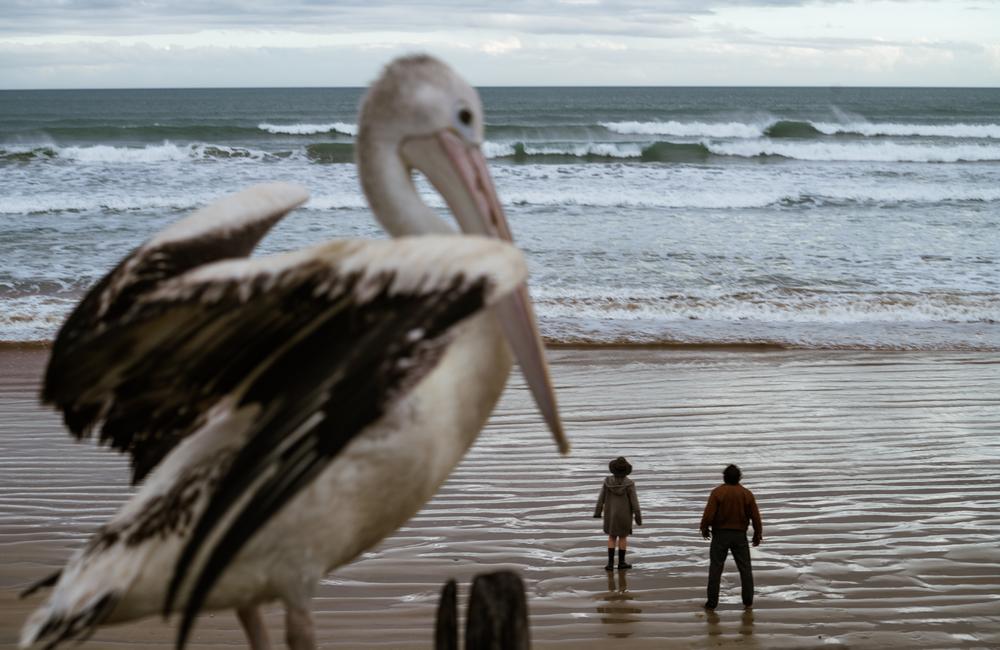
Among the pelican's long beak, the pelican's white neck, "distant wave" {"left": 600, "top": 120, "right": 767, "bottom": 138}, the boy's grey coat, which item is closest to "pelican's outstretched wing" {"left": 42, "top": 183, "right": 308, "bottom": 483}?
the pelican's white neck

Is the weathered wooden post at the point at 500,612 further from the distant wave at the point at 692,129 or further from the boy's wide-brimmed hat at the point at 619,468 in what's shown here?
the distant wave at the point at 692,129

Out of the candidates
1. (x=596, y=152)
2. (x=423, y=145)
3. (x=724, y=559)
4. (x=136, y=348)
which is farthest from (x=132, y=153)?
(x=136, y=348)

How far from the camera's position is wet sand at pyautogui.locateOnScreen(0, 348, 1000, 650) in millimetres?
5262

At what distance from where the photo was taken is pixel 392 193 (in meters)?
2.73

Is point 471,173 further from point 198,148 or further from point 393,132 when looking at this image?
point 198,148

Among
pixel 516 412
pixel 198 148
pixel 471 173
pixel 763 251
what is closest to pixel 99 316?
pixel 471 173

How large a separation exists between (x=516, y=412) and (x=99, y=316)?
6141 mm

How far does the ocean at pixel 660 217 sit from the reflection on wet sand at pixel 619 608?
214 inches

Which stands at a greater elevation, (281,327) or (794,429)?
(281,327)

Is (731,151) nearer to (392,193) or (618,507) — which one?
(618,507)

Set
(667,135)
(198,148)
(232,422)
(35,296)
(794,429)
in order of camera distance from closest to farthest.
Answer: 1. (232,422)
2. (794,429)
3. (35,296)
4. (198,148)
5. (667,135)

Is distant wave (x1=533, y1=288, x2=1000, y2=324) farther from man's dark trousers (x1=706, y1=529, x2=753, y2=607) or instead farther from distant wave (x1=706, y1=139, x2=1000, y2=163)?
distant wave (x1=706, y1=139, x2=1000, y2=163)

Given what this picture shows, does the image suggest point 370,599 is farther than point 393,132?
Yes

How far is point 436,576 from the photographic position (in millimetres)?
5727
